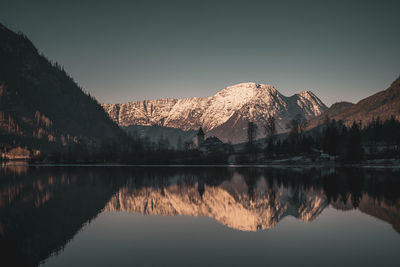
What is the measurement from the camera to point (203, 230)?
84.0ft

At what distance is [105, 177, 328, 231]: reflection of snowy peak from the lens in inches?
1165

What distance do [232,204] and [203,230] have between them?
11.9m

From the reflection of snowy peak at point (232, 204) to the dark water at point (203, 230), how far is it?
0.34 ft

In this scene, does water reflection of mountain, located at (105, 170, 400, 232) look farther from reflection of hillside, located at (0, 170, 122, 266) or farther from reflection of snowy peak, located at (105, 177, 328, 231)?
reflection of hillside, located at (0, 170, 122, 266)

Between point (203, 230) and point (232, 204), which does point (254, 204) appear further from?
point (203, 230)

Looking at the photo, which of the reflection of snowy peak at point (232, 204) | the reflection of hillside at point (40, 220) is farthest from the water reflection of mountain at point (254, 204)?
the reflection of hillside at point (40, 220)

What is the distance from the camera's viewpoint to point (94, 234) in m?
24.4

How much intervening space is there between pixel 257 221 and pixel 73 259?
50.3ft

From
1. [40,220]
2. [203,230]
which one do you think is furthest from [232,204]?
[40,220]

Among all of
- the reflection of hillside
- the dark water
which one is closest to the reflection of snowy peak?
the dark water

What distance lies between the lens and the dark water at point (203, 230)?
18.5m

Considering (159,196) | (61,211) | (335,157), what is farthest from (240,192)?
(335,157)

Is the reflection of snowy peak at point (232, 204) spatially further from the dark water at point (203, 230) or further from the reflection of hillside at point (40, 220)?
the reflection of hillside at point (40, 220)

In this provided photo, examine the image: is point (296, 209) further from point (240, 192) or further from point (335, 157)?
point (335, 157)
